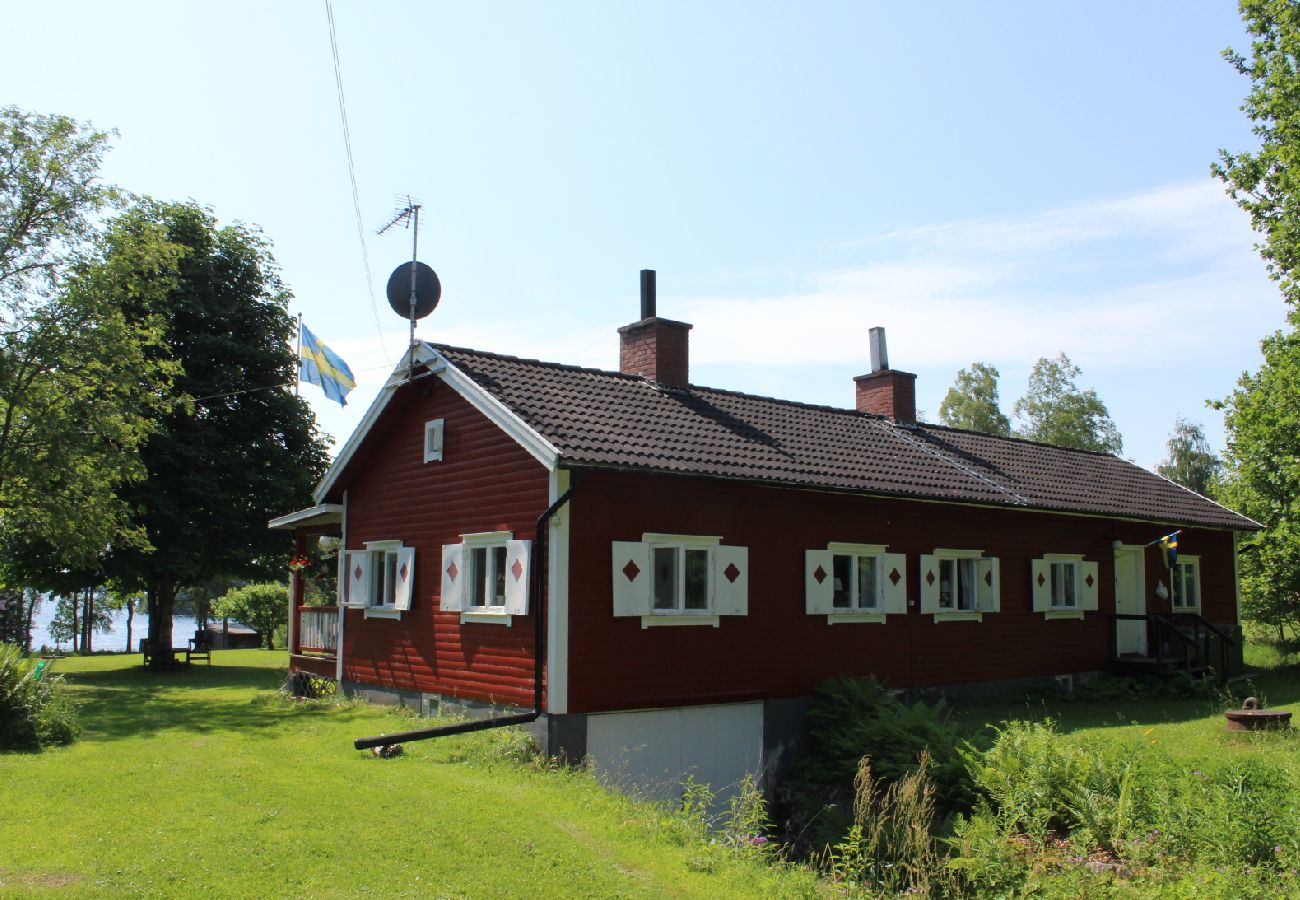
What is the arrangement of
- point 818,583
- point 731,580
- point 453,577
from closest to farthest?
point 731,580
point 453,577
point 818,583

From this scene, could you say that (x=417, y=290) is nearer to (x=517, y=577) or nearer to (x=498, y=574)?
(x=498, y=574)

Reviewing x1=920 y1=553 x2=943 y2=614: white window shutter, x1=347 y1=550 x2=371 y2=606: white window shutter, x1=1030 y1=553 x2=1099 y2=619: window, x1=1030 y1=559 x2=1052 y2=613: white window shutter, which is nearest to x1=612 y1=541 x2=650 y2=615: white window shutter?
x1=920 y1=553 x2=943 y2=614: white window shutter

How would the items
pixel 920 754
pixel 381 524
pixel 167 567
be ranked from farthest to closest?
pixel 167 567, pixel 381 524, pixel 920 754

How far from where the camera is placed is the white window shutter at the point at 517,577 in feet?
43.0

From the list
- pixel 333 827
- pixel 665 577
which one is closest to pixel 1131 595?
pixel 665 577

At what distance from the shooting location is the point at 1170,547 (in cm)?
2145

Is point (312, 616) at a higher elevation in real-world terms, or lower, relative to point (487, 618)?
lower

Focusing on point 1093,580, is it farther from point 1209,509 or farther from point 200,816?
point 200,816

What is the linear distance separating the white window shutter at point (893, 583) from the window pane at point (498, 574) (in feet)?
20.1

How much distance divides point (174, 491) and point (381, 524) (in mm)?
11238

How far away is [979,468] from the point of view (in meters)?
20.1

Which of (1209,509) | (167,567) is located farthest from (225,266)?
(1209,509)

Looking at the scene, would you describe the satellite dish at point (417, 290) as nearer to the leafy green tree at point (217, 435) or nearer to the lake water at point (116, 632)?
the leafy green tree at point (217, 435)

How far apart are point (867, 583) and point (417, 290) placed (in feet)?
27.5
